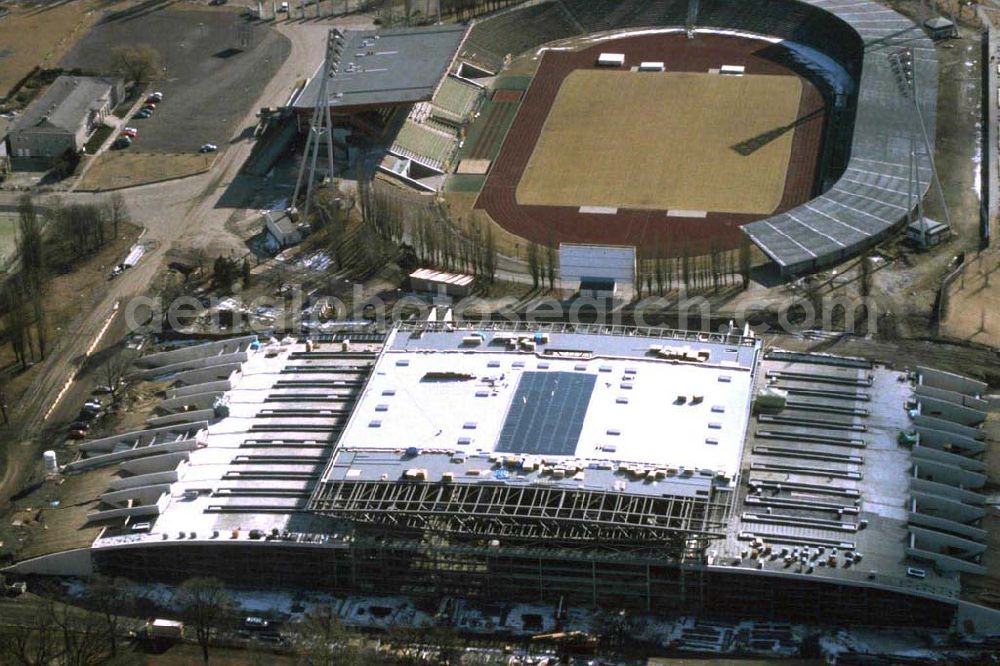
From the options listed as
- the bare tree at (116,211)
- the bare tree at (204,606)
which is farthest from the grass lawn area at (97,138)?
the bare tree at (204,606)

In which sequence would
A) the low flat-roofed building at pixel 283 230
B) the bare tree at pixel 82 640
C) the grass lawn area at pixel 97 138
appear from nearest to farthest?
the bare tree at pixel 82 640
the low flat-roofed building at pixel 283 230
the grass lawn area at pixel 97 138

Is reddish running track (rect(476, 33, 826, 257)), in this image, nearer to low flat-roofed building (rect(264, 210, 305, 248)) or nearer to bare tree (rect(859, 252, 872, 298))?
bare tree (rect(859, 252, 872, 298))

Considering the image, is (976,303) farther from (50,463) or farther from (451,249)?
(50,463)

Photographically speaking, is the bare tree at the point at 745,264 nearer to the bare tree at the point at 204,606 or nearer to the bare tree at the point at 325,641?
the bare tree at the point at 325,641

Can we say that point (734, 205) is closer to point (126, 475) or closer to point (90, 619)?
point (126, 475)

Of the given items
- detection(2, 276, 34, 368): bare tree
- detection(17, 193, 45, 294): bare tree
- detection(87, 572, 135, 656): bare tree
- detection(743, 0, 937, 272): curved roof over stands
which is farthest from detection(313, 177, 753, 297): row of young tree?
detection(87, 572, 135, 656): bare tree

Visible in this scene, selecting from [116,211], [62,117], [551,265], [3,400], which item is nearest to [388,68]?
[116,211]
